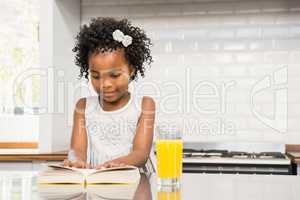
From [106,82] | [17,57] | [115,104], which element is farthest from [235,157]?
[17,57]

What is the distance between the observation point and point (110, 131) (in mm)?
1947

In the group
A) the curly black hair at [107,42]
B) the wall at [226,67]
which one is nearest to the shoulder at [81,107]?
the curly black hair at [107,42]

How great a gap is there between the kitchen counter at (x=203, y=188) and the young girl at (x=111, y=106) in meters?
0.39

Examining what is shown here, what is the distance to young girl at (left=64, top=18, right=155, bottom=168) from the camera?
A: 1.87m

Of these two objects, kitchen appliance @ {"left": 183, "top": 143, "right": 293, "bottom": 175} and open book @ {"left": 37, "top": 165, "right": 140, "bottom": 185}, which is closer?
open book @ {"left": 37, "top": 165, "right": 140, "bottom": 185}

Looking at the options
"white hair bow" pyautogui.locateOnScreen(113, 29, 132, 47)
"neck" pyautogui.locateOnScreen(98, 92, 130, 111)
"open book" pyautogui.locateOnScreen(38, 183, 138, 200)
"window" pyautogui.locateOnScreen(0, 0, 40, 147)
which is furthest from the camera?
"window" pyautogui.locateOnScreen(0, 0, 40, 147)

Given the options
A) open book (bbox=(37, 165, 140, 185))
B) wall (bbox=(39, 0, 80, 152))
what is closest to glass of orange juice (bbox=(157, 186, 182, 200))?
open book (bbox=(37, 165, 140, 185))

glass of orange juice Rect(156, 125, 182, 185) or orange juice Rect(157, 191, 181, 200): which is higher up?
glass of orange juice Rect(156, 125, 182, 185)

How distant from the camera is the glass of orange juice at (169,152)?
50.6 inches

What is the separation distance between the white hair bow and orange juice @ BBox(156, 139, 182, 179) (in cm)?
62

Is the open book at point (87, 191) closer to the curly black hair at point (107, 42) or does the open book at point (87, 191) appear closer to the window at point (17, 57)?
the curly black hair at point (107, 42)

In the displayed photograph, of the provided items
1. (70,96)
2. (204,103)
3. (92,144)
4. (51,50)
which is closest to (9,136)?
(70,96)

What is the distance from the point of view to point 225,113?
3.25 meters

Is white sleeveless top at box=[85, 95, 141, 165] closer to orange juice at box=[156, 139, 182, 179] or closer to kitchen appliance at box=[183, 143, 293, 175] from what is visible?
orange juice at box=[156, 139, 182, 179]
